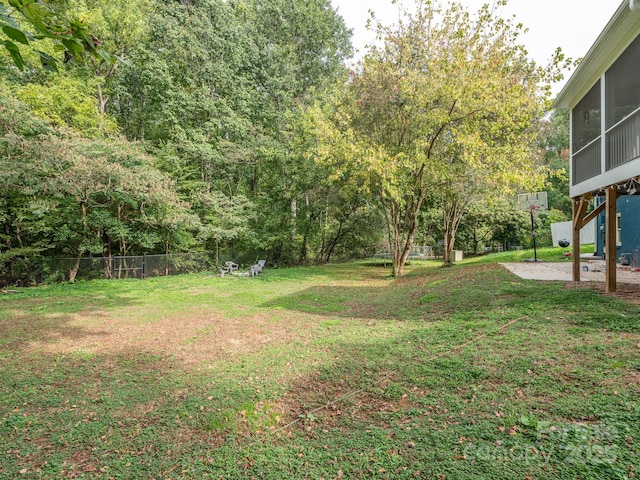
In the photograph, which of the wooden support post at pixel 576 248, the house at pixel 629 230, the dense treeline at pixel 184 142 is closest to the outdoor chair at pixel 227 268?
the dense treeline at pixel 184 142

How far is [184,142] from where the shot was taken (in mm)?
16531

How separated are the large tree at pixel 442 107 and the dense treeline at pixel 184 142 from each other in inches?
80.6

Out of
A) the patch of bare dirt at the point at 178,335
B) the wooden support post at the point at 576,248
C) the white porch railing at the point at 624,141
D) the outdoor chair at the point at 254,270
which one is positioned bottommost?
the patch of bare dirt at the point at 178,335

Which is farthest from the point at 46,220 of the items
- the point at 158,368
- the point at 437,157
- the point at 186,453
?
the point at 437,157

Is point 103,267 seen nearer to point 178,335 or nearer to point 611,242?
point 178,335

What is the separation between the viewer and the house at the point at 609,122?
543 centimetres

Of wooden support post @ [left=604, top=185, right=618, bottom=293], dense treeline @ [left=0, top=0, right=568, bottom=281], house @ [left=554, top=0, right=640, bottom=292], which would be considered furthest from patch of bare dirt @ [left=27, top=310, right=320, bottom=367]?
dense treeline @ [left=0, top=0, right=568, bottom=281]

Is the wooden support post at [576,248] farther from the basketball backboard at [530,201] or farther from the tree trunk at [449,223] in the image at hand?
the tree trunk at [449,223]

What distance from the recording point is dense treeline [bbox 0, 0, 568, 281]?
11898 millimetres

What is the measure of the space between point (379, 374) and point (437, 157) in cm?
1006

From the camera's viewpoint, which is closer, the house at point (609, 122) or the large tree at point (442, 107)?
the house at point (609, 122)

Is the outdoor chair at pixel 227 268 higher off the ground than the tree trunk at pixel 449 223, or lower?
lower

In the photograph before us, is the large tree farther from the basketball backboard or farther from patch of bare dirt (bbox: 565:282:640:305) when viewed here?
patch of bare dirt (bbox: 565:282:640:305)

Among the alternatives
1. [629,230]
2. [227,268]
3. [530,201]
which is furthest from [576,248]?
[227,268]
